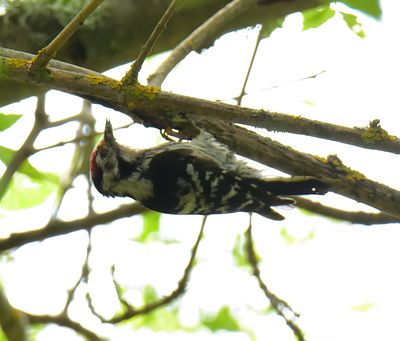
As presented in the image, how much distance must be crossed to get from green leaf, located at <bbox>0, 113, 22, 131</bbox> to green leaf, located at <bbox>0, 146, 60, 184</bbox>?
292 millimetres

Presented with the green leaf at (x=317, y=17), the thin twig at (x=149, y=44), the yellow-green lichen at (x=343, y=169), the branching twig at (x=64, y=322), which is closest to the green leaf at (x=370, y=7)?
the thin twig at (x=149, y=44)

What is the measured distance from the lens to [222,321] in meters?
4.94

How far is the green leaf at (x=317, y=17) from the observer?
3.52 metres

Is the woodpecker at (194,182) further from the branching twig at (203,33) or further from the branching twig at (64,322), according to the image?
the branching twig at (64,322)

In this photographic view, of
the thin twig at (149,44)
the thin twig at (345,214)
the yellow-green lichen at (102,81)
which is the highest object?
the thin twig at (345,214)

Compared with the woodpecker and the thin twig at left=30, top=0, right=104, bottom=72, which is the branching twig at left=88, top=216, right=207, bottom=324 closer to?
the woodpecker

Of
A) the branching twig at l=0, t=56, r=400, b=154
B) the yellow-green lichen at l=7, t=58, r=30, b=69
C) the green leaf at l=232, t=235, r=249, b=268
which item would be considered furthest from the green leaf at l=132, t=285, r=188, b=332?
the yellow-green lichen at l=7, t=58, r=30, b=69

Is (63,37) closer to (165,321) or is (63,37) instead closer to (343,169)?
(343,169)

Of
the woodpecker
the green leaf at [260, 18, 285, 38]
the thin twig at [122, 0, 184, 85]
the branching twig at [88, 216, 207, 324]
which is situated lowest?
the branching twig at [88, 216, 207, 324]

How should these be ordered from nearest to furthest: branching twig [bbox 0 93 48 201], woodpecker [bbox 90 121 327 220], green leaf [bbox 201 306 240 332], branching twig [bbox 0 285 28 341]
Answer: branching twig [bbox 0 285 28 341] < branching twig [bbox 0 93 48 201] < woodpecker [bbox 90 121 327 220] < green leaf [bbox 201 306 240 332]

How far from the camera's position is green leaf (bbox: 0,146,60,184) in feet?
11.3

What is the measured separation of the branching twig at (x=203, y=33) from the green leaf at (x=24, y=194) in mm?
1461

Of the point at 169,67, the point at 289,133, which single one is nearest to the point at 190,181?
the point at 169,67

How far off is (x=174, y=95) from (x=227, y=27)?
1.11 meters
